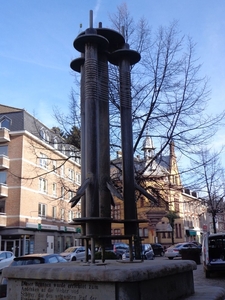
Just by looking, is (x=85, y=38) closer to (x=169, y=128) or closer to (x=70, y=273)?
(x=70, y=273)

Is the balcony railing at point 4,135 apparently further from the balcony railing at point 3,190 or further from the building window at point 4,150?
the balcony railing at point 3,190

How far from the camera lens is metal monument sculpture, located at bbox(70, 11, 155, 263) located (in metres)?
6.79

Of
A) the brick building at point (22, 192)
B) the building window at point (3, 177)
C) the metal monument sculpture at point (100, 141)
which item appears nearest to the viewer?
the metal monument sculpture at point (100, 141)

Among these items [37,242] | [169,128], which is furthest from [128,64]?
[37,242]

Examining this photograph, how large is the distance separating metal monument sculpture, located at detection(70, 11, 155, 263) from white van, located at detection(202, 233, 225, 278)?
9.87 meters

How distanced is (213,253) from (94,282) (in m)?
13.9

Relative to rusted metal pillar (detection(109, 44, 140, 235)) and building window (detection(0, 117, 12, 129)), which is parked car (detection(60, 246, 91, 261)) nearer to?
building window (detection(0, 117, 12, 129))

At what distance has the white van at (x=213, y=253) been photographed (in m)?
16.2

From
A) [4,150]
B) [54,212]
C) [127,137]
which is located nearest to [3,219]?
[4,150]

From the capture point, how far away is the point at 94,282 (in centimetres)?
502

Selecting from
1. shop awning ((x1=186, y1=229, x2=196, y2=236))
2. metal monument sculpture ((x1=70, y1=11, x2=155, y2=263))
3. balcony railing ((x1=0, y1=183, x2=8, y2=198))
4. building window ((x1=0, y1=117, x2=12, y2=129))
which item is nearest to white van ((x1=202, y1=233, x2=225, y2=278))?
metal monument sculpture ((x1=70, y1=11, x2=155, y2=263))

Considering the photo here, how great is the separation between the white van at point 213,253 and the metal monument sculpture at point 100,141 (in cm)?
987

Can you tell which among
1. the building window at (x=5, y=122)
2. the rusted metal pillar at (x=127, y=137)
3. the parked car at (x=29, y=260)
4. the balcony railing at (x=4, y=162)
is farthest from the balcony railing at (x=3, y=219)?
the rusted metal pillar at (x=127, y=137)

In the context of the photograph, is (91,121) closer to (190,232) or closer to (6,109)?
(6,109)
